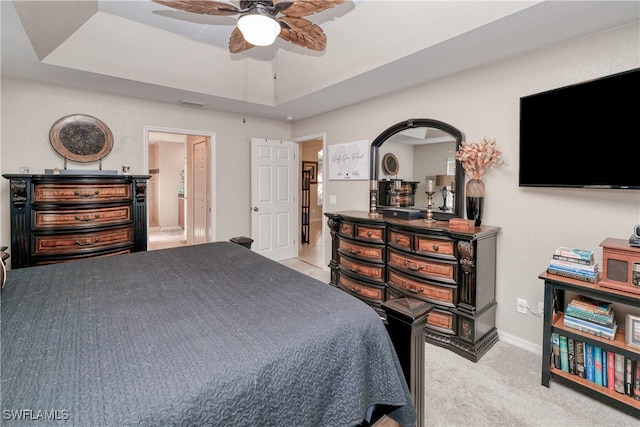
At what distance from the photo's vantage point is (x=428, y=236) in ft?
8.72

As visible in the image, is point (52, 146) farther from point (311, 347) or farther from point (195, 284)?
point (311, 347)

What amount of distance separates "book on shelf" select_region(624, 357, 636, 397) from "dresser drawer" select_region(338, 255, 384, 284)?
179 cm

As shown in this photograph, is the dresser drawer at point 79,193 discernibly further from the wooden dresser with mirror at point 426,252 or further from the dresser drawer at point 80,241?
the wooden dresser with mirror at point 426,252

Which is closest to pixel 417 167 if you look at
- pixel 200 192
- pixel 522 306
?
pixel 522 306

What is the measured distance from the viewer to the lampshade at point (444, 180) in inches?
121

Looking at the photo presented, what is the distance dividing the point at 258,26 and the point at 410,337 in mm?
1842

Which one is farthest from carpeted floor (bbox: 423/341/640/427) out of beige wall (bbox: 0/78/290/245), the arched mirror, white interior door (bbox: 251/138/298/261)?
beige wall (bbox: 0/78/290/245)

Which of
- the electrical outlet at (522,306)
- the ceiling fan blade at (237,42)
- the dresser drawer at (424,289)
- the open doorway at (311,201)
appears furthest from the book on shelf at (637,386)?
the open doorway at (311,201)

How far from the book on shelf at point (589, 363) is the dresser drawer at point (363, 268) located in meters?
1.61

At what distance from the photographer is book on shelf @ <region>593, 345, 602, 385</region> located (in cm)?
194

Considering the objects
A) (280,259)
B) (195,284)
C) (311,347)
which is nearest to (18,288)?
(195,284)

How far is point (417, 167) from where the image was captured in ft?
11.1

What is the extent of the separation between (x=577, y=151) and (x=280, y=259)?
4.20 m

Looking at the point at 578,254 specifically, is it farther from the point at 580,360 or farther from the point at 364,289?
the point at 364,289
